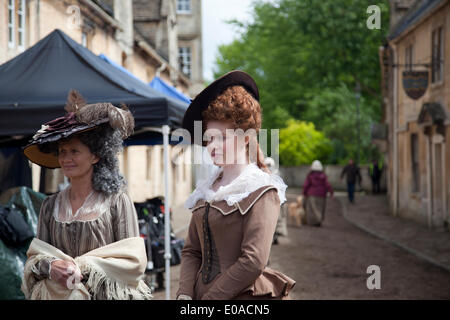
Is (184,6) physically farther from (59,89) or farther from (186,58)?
(59,89)

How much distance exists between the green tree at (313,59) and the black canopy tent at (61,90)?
24810 millimetres

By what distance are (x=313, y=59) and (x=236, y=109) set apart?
32071 mm

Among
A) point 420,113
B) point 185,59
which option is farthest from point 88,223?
point 185,59

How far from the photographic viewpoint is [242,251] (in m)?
2.57

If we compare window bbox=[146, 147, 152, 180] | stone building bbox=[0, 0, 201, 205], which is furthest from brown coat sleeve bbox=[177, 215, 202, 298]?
window bbox=[146, 147, 152, 180]

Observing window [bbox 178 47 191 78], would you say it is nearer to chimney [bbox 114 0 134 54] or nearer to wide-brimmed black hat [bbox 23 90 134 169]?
chimney [bbox 114 0 134 54]

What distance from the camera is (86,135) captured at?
313 centimetres

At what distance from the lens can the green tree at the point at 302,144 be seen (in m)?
45.3

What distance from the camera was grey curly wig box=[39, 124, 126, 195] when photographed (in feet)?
10.3

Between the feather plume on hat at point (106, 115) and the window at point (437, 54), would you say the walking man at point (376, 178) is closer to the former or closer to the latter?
the window at point (437, 54)

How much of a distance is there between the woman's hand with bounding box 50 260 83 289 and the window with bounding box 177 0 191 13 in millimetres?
32175

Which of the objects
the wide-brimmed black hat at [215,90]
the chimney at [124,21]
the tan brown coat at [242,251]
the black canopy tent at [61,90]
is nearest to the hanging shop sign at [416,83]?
the chimney at [124,21]

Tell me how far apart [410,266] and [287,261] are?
6.84ft
